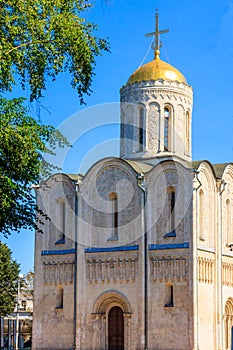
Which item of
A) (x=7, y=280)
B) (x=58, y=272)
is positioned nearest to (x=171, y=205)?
(x=58, y=272)

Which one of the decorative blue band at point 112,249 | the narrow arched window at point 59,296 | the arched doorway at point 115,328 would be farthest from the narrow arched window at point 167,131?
the narrow arched window at point 59,296

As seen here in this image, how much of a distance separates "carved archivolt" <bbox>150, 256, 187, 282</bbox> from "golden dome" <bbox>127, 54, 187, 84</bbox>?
29.0ft

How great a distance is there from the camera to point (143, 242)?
30219 mm

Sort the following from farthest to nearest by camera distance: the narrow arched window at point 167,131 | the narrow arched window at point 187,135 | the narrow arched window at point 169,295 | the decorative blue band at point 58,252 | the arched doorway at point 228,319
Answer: the narrow arched window at point 187,135 < the narrow arched window at point 167,131 < the decorative blue band at point 58,252 < the arched doorway at point 228,319 < the narrow arched window at point 169,295

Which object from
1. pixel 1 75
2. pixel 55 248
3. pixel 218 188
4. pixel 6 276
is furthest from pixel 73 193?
pixel 1 75

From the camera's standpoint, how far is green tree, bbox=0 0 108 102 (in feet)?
47.5

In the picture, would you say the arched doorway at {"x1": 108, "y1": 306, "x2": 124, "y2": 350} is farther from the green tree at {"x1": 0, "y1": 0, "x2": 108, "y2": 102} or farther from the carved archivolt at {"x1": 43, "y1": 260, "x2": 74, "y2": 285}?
the green tree at {"x1": 0, "y1": 0, "x2": 108, "y2": 102}

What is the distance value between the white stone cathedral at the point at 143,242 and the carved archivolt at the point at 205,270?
0.15 ft

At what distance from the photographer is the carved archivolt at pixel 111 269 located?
99.6 feet

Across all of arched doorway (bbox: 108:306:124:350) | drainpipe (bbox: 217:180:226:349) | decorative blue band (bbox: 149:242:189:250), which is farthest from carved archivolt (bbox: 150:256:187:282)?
arched doorway (bbox: 108:306:124:350)

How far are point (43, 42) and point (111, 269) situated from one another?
1761 cm

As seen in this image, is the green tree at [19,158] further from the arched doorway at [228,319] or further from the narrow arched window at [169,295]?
the arched doorway at [228,319]

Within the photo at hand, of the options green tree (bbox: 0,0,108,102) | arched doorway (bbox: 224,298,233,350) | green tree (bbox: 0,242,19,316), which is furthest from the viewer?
green tree (bbox: 0,242,19,316)

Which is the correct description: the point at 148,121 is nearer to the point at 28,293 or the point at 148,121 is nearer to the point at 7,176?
the point at 7,176
